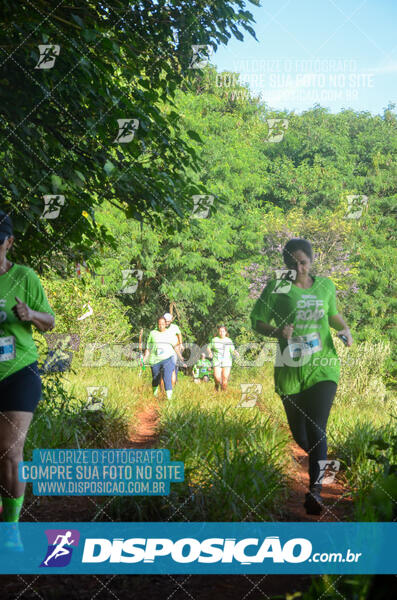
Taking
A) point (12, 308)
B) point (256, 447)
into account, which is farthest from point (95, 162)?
point (256, 447)

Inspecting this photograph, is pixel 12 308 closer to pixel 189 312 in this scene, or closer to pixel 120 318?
pixel 120 318

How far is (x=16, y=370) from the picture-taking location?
10.6 ft

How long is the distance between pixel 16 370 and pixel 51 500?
167 centimetres

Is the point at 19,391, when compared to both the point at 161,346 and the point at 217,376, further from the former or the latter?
the point at 161,346

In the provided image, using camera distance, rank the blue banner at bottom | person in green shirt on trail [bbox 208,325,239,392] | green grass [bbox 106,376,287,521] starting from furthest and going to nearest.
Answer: person in green shirt on trail [bbox 208,325,239,392], green grass [bbox 106,376,287,521], the blue banner at bottom

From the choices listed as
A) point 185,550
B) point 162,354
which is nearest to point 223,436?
point 185,550

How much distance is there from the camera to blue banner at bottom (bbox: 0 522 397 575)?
3.07m

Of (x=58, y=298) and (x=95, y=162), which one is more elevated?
(x=95, y=162)

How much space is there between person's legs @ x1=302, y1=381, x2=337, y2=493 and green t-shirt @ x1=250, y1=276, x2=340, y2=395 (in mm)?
58

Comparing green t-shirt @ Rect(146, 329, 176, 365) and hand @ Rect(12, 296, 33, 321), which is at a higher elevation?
hand @ Rect(12, 296, 33, 321)

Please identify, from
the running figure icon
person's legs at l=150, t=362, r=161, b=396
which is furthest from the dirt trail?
the running figure icon

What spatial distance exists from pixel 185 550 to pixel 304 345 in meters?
1.65

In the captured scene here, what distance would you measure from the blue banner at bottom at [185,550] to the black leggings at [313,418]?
708 mm

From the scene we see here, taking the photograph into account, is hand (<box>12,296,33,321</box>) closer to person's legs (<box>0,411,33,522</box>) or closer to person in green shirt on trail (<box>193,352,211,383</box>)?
person's legs (<box>0,411,33,522</box>)
